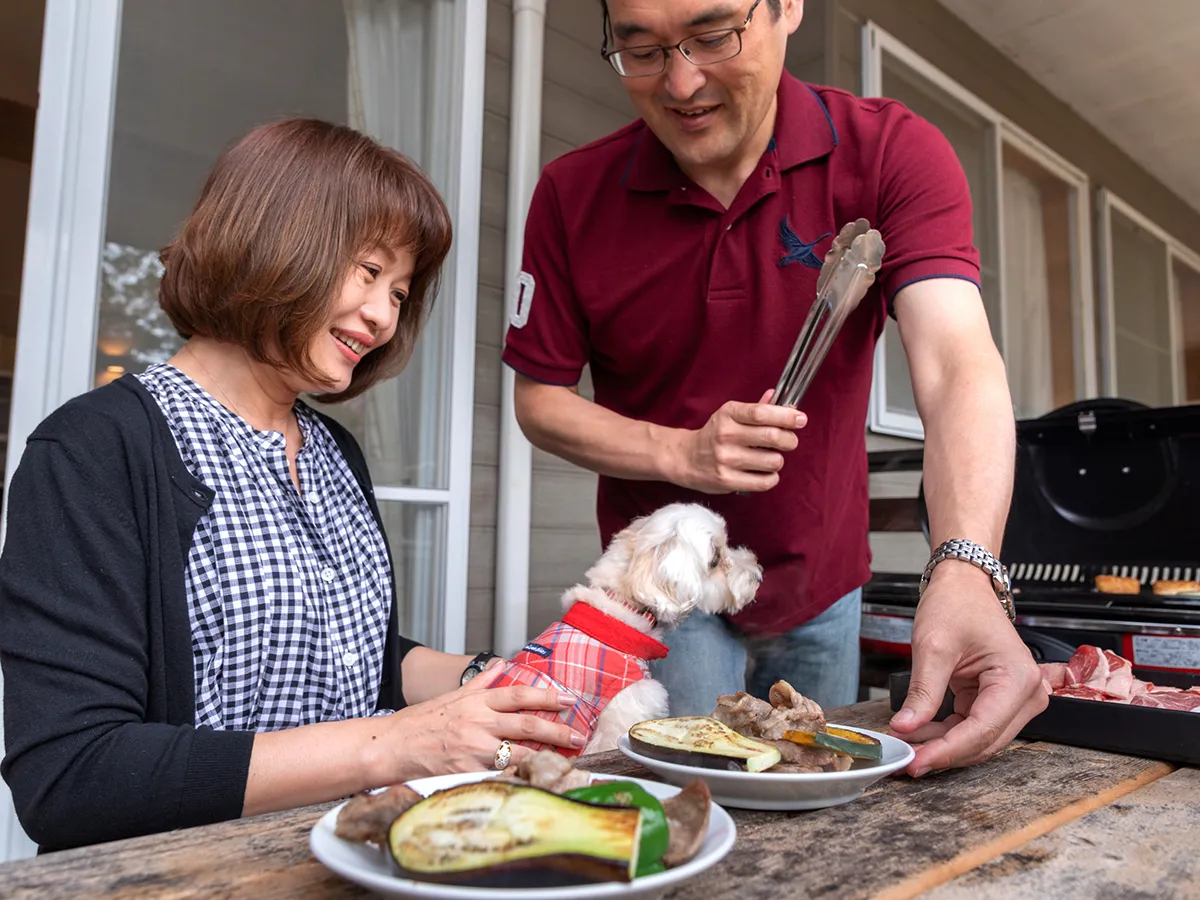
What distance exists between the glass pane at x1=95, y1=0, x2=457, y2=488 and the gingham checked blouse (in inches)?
34.6

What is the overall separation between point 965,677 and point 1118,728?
0.17 metres

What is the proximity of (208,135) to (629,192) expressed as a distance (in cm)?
132

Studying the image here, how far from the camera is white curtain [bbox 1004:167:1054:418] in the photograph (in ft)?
16.0

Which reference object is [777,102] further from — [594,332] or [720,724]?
[720,724]

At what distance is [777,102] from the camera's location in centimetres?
150

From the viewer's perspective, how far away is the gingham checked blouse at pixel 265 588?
1023mm

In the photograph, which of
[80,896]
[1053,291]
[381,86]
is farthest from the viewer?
[1053,291]

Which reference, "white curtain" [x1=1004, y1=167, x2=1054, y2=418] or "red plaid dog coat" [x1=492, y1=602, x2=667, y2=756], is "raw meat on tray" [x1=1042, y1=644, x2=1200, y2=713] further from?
"white curtain" [x1=1004, y1=167, x2=1054, y2=418]

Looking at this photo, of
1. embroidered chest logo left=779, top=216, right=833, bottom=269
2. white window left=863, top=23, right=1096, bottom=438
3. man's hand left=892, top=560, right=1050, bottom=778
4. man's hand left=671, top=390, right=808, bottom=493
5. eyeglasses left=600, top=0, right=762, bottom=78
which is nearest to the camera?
man's hand left=892, top=560, right=1050, bottom=778

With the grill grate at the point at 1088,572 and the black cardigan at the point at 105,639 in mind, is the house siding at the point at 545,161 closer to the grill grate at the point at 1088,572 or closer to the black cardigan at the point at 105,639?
the grill grate at the point at 1088,572

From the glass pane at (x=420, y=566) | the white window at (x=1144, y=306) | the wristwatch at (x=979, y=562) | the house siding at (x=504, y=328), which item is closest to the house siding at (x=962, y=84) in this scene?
the white window at (x=1144, y=306)

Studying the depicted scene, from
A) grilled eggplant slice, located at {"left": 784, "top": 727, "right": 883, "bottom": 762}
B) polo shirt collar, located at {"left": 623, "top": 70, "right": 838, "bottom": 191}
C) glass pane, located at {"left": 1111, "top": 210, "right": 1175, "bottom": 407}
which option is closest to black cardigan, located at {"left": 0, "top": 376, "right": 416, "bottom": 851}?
grilled eggplant slice, located at {"left": 784, "top": 727, "right": 883, "bottom": 762}

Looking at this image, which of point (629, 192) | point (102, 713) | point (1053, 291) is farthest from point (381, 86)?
point (1053, 291)

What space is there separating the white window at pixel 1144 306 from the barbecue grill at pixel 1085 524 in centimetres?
409
